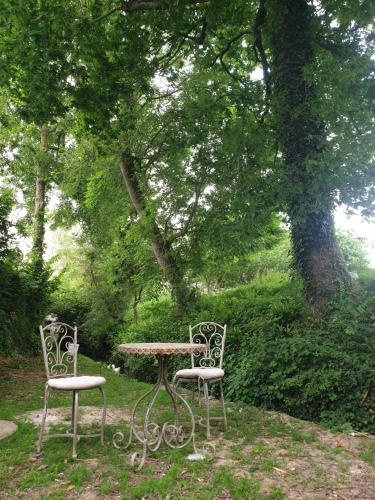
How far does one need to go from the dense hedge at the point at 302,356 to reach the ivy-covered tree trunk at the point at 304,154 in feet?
1.69

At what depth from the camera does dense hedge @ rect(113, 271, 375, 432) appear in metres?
4.70

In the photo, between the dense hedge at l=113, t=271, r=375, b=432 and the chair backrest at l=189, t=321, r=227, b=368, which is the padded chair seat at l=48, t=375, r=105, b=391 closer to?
the chair backrest at l=189, t=321, r=227, b=368

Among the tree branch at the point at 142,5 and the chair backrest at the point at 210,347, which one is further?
the tree branch at the point at 142,5

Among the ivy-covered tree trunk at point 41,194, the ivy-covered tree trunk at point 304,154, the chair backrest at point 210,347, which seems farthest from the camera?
the ivy-covered tree trunk at point 41,194

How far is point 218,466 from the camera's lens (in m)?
3.41

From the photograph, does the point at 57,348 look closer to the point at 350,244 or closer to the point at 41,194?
the point at 41,194

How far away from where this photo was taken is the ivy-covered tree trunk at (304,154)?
625cm

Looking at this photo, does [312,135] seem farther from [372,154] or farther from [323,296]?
[323,296]

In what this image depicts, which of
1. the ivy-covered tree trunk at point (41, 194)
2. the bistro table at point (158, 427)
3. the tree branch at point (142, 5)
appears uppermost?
the tree branch at point (142, 5)

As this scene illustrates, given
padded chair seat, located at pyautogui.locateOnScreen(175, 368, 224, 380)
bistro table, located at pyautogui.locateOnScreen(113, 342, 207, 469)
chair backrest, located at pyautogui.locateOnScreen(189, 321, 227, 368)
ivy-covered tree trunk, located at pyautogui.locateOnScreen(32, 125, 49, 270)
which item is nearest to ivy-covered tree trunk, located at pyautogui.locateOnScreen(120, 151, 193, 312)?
chair backrest, located at pyautogui.locateOnScreen(189, 321, 227, 368)

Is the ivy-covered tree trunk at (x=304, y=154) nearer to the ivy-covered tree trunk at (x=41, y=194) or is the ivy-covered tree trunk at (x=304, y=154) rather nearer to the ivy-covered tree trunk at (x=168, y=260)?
the ivy-covered tree trunk at (x=168, y=260)

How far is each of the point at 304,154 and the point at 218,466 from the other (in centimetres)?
496

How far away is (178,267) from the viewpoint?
9.59 m

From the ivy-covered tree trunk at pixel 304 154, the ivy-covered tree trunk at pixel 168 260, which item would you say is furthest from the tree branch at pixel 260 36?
the ivy-covered tree trunk at pixel 168 260
